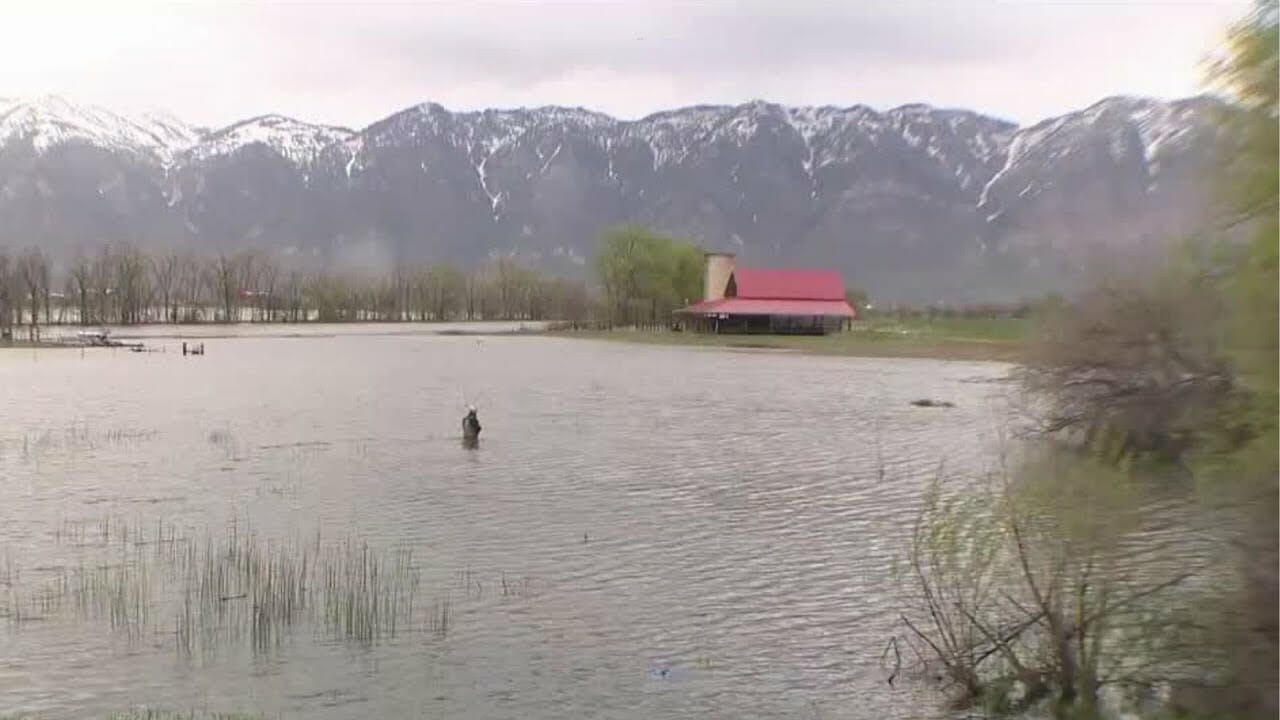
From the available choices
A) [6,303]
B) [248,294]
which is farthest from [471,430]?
[248,294]

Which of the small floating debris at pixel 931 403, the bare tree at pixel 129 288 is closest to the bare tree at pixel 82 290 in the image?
the bare tree at pixel 129 288

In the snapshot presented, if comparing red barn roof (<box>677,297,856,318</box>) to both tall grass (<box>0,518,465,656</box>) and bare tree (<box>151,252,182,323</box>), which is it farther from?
tall grass (<box>0,518,465,656</box>)

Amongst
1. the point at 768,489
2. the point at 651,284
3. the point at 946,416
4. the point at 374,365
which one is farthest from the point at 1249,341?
the point at 651,284

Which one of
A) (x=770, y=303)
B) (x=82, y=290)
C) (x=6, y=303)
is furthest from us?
(x=82, y=290)

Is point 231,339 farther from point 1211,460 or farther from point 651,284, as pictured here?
point 1211,460

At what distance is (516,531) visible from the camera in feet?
66.1

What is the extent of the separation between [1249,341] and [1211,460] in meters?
1.77

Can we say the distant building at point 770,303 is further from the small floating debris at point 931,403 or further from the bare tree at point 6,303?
the bare tree at point 6,303

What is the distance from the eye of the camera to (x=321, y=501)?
22844 millimetres

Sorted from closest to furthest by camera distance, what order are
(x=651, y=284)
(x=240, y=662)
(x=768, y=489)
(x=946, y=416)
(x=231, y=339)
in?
(x=240, y=662)
(x=768, y=489)
(x=946, y=416)
(x=231, y=339)
(x=651, y=284)

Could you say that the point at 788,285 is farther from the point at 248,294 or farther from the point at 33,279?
the point at 248,294

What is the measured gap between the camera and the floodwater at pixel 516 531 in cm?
1234

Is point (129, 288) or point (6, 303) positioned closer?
point (6, 303)

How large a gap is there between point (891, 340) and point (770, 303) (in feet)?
56.1
